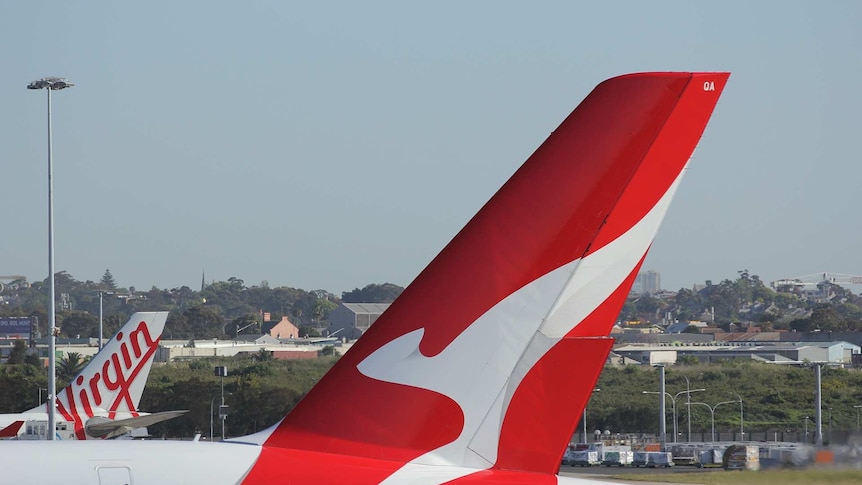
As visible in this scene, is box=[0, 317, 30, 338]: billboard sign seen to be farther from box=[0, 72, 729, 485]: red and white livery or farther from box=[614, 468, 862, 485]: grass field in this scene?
box=[0, 72, 729, 485]: red and white livery

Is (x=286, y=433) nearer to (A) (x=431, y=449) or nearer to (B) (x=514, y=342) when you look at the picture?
(A) (x=431, y=449)

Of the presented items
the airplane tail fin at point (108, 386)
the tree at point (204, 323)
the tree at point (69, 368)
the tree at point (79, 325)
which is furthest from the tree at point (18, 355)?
the tree at point (79, 325)

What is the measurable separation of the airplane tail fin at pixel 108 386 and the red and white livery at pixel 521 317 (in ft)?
96.0

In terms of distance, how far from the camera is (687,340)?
161500 mm

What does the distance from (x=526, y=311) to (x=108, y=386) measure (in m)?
30.3

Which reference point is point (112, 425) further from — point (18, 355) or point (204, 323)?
point (204, 323)

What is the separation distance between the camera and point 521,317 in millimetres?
8359

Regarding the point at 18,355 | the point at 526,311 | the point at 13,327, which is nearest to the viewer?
the point at 526,311

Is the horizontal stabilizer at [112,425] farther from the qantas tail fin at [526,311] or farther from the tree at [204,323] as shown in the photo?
the tree at [204,323]

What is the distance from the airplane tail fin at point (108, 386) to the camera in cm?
3641

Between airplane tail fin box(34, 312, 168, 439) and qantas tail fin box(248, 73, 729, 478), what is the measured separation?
29.3m

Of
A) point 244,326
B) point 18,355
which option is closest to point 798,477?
point 18,355

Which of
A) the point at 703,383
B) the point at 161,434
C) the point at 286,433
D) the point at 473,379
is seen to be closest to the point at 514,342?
the point at 473,379

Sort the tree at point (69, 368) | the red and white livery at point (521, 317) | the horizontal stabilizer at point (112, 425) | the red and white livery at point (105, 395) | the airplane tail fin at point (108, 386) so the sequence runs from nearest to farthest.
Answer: the red and white livery at point (521, 317)
the horizontal stabilizer at point (112, 425)
the red and white livery at point (105, 395)
the airplane tail fin at point (108, 386)
the tree at point (69, 368)
